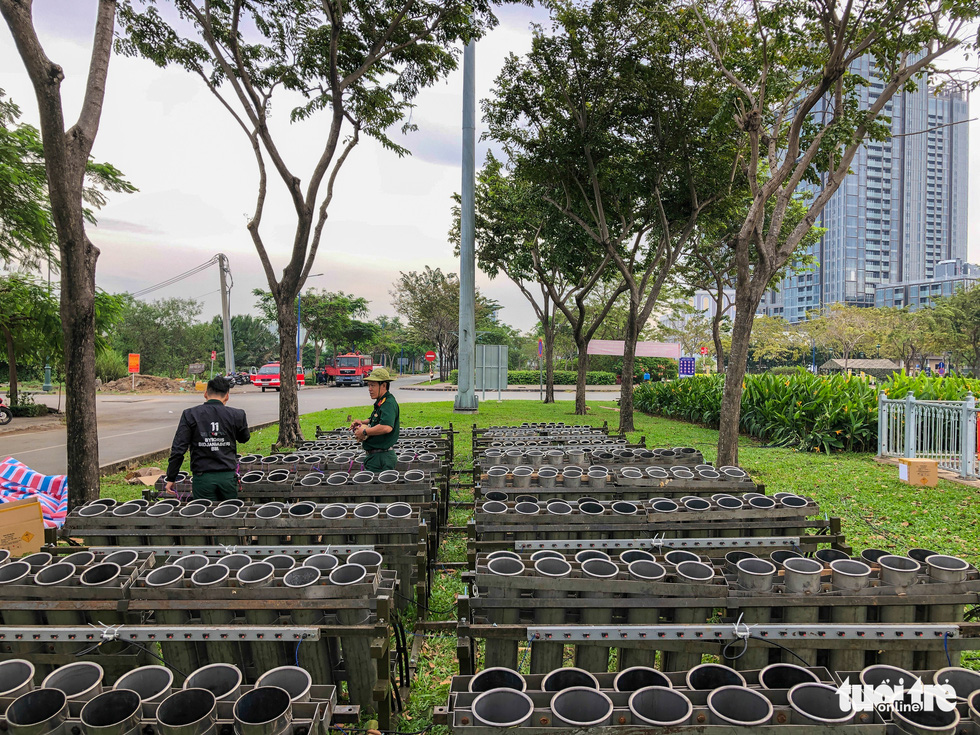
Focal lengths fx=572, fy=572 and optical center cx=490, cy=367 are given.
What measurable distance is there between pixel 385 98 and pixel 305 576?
34.9 feet

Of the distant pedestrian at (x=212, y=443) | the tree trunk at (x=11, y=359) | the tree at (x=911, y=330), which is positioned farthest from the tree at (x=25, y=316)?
the tree at (x=911, y=330)

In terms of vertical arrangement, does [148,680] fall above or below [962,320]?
below

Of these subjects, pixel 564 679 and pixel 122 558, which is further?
pixel 122 558

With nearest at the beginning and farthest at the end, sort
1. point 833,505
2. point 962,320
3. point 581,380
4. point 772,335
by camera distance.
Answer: point 833,505 → point 581,380 → point 962,320 → point 772,335

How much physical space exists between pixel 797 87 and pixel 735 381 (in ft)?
17.0

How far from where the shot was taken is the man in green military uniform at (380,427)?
18.9 ft

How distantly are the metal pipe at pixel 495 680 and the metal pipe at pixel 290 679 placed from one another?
0.72 m

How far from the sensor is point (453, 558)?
5855mm

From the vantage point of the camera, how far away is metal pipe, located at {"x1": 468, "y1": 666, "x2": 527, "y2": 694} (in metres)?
2.46

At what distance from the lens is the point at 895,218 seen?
11094 centimetres

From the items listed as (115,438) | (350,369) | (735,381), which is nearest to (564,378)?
(350,369)

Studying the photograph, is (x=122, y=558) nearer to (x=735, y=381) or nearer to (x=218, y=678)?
(x=218, y=678)

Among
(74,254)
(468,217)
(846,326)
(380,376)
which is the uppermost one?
(468,217)

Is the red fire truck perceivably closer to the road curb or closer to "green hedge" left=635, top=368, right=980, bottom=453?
the road curb
